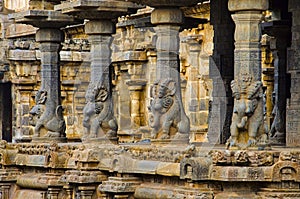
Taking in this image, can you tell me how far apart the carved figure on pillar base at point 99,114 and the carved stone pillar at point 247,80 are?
12.7ft

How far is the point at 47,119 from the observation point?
69.8ft

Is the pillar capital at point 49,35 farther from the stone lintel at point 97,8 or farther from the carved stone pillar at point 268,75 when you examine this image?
the carved stone pillar at point 268,75

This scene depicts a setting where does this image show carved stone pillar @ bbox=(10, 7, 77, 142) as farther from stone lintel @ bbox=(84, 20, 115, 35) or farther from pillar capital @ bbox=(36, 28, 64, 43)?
stone lintel @ bbox=(84, 20, 115, 35)

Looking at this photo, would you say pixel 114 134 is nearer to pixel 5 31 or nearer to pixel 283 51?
pixel 283 51

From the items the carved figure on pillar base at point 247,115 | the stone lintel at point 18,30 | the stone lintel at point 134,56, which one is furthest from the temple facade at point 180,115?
the stone lintel at point 18,30

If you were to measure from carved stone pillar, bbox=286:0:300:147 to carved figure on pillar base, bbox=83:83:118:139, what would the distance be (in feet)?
10.2

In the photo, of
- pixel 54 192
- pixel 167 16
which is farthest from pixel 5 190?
pixel 167 16

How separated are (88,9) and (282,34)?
10.4 feet

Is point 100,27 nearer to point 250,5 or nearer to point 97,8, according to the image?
point 97,8

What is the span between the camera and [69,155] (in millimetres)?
19328

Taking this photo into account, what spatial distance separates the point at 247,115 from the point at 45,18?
6.33m

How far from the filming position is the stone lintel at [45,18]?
69.1 ft

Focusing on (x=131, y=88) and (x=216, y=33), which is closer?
(x=216, y=33)

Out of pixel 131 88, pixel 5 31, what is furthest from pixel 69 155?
pixel 5 31
